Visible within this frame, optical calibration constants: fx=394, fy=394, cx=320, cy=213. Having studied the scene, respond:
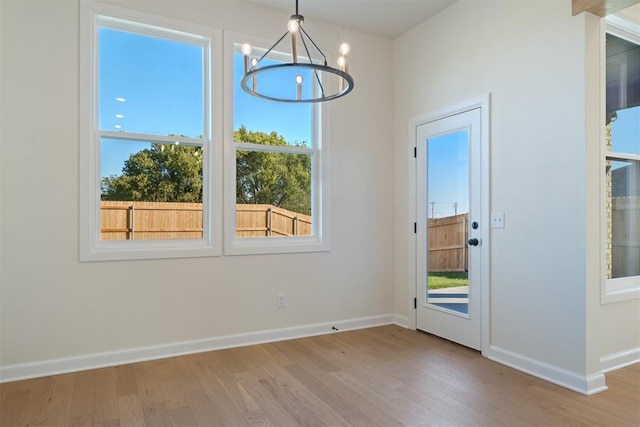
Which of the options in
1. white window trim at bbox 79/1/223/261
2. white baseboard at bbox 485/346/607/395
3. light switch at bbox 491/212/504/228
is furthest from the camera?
light switch at bbox 491/212/504/228

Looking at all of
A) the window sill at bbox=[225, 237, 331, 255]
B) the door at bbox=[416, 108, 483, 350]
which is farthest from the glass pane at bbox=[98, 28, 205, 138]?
the door at bbox=[416, 108, 483, 350]

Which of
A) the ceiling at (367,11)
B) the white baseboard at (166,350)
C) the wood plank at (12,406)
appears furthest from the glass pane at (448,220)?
the wood plank at (12,406)

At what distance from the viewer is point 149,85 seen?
3512 mm

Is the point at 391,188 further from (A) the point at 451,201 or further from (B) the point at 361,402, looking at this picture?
(B) the point at 361,402

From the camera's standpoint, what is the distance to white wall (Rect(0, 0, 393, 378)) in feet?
9.70

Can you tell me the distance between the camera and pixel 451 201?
3.82 metres

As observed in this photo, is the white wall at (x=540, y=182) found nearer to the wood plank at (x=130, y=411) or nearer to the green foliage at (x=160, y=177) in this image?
the green foliage at (x=160, y=177)

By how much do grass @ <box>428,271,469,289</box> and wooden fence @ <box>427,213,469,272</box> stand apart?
0.05m

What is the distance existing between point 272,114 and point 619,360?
12.1ft

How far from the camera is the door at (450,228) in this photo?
3537 millimetres

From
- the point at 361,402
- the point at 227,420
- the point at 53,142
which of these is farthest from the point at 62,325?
the point at 361,402

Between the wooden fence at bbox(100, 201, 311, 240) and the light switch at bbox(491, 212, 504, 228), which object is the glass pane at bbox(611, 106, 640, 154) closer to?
the light switch at bbox(491, 212, 504, 228)

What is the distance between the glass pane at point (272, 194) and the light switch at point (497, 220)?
180 centimetres

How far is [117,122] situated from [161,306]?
1.63 metres
